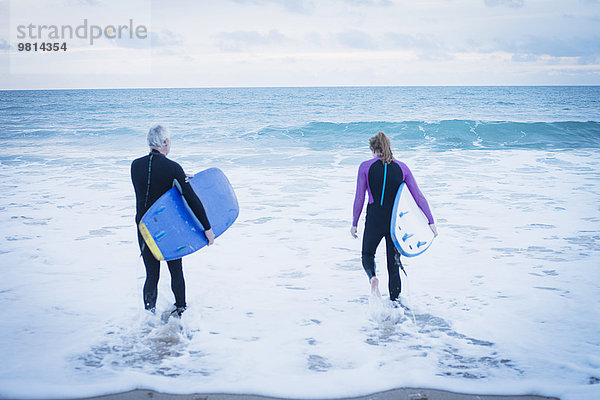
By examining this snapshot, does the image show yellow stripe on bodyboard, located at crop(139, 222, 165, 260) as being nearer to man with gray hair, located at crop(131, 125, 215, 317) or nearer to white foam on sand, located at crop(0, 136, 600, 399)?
man with gray hair, located at crop(131, 125, 215, 317)

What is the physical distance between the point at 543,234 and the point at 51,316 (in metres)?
5.82

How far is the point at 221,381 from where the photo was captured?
2977 mm

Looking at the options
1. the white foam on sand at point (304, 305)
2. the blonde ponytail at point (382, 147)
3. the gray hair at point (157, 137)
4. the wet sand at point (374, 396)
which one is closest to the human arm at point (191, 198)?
the gray hair at point (157, 137)

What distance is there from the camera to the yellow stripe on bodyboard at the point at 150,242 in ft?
11.0

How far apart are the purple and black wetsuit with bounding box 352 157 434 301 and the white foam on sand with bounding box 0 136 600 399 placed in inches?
20.7

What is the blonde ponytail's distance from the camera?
3.60 metres

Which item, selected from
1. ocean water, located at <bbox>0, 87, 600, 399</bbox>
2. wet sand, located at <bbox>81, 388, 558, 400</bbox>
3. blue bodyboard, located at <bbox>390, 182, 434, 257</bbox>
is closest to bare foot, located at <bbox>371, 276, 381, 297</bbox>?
ocean water, located at <bbox>0, 87, 600, 399</bbox>

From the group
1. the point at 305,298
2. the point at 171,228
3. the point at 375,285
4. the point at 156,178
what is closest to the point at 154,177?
the point at 156,178

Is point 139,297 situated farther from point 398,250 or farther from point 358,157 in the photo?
point 358,157

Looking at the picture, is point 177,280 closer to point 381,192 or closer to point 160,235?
point 160,235

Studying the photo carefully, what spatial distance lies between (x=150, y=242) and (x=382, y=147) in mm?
1862

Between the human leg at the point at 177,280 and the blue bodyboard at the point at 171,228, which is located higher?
the blue bodyboard at the point at 171,228

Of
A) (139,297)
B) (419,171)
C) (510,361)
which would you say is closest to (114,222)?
(139,297)

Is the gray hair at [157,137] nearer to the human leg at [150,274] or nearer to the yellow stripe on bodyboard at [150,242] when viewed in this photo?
the yellow stripe on bodyboard at [150,242]
